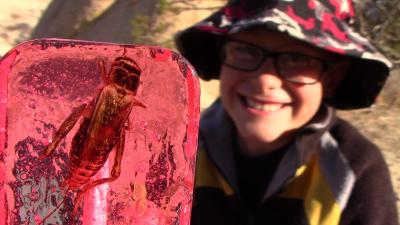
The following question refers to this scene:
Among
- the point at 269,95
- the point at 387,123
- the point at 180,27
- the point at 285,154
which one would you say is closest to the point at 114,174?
the point at 269,95

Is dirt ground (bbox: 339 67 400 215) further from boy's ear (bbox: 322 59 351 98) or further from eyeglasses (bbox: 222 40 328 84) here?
eyeglasses (bbox: 222 40 328 84)

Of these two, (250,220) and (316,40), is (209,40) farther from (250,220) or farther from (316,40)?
(250,220)

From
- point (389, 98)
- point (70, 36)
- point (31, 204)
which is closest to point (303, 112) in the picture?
point (31, 204)

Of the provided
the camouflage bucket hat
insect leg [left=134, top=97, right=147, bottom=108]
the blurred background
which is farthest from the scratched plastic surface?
the blurred background

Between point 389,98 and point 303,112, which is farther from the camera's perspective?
point 389,98

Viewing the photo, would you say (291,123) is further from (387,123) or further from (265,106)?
(387,123)

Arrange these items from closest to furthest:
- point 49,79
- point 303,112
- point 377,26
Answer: point 49,79, point 303,112, point 377,26
